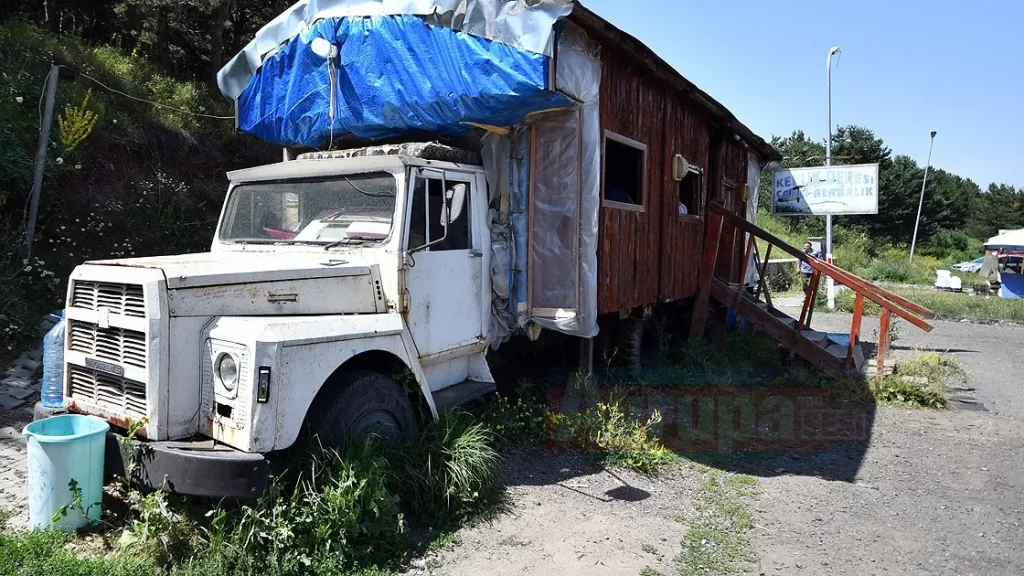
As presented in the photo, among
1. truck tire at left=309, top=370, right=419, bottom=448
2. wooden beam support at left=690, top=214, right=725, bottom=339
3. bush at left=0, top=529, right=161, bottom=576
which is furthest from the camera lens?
wooden beam support at left=690, top=214, right=725, bottom=339

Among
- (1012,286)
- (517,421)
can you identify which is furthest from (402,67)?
(1012,286)

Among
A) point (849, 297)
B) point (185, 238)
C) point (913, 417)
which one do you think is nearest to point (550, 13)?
point (913, 417)

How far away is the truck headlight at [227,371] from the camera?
3.33m

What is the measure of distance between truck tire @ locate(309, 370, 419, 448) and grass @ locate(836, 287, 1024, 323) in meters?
15.1

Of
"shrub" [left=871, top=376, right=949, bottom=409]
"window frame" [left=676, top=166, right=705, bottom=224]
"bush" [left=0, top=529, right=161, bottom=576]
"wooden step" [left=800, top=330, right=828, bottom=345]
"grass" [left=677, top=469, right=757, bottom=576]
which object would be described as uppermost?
"window frame" [left=676, top=166, right=705, bottom=224]

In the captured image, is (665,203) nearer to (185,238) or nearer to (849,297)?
(185,238)

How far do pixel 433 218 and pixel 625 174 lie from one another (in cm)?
472

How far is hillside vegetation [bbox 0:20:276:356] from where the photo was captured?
812 centimetres

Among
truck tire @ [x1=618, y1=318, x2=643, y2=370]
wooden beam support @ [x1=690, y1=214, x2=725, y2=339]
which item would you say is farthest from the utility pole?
wooden beam support @ [x1=690, y1=214, x2=725, y2=339]

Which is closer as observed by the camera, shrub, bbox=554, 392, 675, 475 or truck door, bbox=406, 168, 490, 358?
truck door, bbox=406, 168, 490, 358

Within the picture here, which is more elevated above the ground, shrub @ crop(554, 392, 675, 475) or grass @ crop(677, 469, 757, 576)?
shrub @ crop(554, 392, 675, 475)

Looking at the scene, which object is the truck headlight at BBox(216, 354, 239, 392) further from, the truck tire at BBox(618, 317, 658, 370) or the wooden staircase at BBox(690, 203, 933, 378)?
the wooden staircase at BBox(690, 203, 933, 378)

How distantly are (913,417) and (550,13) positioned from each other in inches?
233

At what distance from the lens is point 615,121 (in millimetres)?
6547
